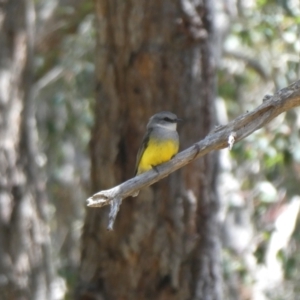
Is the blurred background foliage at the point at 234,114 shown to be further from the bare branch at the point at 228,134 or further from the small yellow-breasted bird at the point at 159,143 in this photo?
the bare branch at the point at 228,134

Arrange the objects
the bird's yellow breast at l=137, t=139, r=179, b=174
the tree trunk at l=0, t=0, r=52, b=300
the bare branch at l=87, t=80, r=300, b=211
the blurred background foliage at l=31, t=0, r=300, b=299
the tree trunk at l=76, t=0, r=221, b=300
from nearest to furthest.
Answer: the bare branch at l=87, t=80, r=300, b=211 → the bird's yellow breast at l=137, t=139, r=179, b=174 → the tree trunk at l=76, t=0, r=221, b=300 → the tree trunk at l=0, t=0, r=52, b=300 → the blurred background foliage at l=31, t=0, r=300, b=299

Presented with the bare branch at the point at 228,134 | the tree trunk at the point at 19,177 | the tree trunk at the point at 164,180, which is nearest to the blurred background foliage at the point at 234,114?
the tree trunk at the point at 164,180

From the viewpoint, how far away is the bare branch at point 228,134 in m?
3.28

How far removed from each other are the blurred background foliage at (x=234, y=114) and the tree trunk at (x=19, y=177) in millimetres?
1000

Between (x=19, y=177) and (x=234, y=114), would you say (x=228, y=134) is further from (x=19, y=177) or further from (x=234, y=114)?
(x=234, y=114)

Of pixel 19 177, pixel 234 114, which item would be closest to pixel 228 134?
pixel 19 177

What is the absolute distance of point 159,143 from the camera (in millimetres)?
4691

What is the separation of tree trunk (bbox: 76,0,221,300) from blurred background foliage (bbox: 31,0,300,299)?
26.0 inches

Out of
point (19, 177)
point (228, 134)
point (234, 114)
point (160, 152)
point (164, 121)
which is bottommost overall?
point (228, 134)

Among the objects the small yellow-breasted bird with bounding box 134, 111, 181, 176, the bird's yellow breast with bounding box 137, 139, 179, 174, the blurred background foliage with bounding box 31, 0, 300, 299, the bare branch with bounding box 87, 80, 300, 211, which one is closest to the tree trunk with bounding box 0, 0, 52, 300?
the blurred background foliage with bounding box 31, 0, 300, 299

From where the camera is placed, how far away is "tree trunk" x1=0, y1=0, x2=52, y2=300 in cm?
695

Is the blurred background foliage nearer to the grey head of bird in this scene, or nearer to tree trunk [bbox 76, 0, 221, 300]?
tree trunk [bbox 76, 0, 221, 300]

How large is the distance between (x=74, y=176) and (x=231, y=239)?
3.80 m

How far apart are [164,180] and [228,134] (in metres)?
2.51
